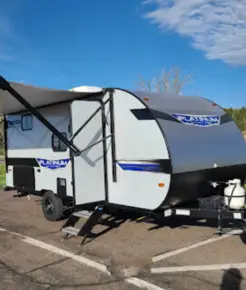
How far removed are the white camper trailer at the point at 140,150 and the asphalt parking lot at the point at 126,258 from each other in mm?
677

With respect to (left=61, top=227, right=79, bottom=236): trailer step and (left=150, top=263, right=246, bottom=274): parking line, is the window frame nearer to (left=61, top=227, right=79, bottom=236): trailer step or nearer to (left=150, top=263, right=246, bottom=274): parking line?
(left=61, top=227, right=79, bottom=236): trailer step

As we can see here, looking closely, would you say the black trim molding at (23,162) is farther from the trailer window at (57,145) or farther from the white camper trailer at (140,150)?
the white camper trailer at (140,150)

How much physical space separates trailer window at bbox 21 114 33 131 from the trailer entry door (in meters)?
2.64

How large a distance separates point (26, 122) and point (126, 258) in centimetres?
496

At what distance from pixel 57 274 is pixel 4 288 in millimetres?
737

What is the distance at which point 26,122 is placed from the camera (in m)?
9.53

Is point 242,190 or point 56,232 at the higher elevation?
point 242,190

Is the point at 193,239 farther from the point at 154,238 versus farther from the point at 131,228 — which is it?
the point at 131,228

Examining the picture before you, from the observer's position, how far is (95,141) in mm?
7262

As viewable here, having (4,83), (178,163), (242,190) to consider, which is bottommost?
(242,190)

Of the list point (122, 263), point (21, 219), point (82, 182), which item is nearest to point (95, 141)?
point (82, 182)

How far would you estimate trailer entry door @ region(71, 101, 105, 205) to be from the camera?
7.01 m

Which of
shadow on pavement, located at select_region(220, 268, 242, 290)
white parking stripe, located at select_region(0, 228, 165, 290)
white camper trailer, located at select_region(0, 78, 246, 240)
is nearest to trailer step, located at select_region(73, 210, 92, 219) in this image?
white camper trailer, located at select_region(0, 78, 246, 240)

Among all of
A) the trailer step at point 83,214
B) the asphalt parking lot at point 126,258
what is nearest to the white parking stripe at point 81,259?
the asphalt parking lot at point 126,258
